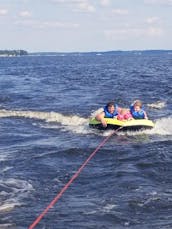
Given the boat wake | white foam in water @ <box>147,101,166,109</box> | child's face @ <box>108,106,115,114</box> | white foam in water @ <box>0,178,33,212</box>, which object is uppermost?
child's face @ <box>108,106,115,114</box>

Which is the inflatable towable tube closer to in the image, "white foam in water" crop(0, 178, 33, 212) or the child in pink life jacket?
the child in pink life jacket

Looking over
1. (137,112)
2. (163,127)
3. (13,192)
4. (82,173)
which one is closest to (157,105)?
(163,127)

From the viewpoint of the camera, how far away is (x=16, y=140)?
18.0 meters

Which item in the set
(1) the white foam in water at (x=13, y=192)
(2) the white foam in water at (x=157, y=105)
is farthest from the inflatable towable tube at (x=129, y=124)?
(2) the white foam in water at (x=157, y=105)

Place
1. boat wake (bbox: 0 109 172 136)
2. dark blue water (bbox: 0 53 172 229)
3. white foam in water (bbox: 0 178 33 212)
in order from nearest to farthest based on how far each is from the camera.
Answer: dark blue water (bbox: 0 53 172 229) < white foam in water (bbox: 0 178 33 212) < boat wake (bbox: 0 109 172 136)

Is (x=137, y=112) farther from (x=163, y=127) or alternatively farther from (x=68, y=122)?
(x=68, y=122)

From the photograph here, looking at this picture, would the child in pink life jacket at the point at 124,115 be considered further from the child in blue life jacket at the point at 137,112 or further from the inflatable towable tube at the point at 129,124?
the inflatable towable tube at the point at 129,124

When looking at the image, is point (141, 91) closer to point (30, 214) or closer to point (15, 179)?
point (15, 179)

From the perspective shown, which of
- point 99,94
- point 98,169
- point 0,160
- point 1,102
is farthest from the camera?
point 99,94

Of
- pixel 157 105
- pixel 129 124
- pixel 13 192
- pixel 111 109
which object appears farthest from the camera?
pixel 157 105

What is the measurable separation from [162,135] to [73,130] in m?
3.50

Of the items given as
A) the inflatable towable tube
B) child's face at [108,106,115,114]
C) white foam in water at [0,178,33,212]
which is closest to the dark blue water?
white foam in water at [0,178,33,212]

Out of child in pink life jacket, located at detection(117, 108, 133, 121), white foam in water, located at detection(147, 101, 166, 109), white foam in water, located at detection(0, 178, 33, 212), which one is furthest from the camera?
white foam in water, located at detection(147, 101, 166, 109)

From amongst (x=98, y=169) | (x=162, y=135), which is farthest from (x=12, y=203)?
(x=162, y=135)
